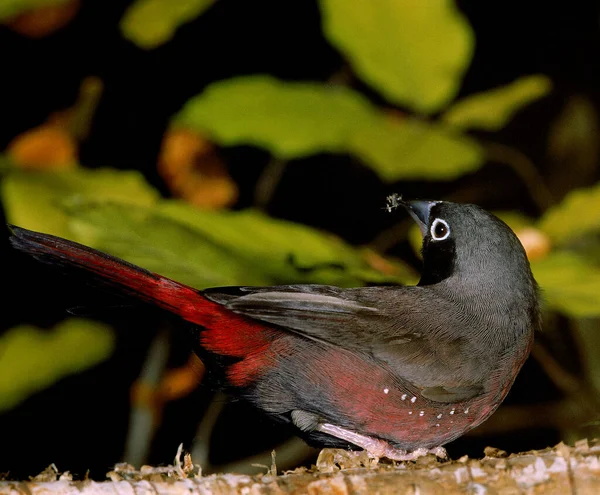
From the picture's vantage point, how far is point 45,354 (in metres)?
2.98

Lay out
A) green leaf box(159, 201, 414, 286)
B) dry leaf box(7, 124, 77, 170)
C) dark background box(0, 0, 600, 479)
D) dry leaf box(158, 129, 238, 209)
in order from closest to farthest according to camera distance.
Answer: green leaf box(159, 201, 414, 286), dry leaf box(7, 124, 77, 170), dry leaf box(158, 129, 238, 209), dark background box(0, 0, 600, 479)

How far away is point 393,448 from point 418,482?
43cm

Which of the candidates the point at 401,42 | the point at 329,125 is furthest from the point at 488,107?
the point at 329,125

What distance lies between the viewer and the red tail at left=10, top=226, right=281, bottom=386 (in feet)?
5.30

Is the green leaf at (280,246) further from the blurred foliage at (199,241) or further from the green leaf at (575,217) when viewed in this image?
the green leaf at (575,217)

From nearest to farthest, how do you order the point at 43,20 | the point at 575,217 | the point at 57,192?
the point at 575,217 → the point at 57,192 → the point at 43,20

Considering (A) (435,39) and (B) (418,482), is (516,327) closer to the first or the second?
(B) (418,482)

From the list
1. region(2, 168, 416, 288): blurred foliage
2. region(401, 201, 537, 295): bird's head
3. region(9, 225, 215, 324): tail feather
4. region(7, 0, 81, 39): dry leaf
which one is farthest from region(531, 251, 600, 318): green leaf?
region(7, 0, 81, 39): dry leaf

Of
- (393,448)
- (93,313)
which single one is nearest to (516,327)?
(393,448)

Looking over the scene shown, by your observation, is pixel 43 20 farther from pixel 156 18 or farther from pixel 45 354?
pixel 45 354

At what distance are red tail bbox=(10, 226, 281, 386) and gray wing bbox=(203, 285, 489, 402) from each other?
0.22 ft

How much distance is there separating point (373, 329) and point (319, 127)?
2.83ft

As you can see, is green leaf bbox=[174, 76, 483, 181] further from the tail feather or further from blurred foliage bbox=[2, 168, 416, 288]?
the tail feather

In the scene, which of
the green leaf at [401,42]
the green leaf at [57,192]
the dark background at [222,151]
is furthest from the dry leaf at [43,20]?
the green leaf at [401,42]
